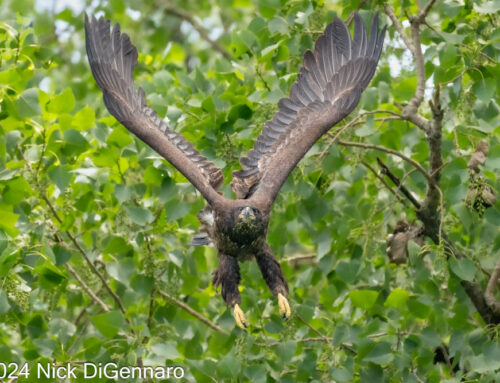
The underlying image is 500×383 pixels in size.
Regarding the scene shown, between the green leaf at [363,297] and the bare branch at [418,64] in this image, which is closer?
the green leaf at [363,297]

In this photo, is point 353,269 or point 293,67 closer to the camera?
point 353,269

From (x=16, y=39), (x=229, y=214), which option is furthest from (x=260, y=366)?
(x=16, y=39)

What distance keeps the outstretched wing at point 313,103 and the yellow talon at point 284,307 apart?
636 mm

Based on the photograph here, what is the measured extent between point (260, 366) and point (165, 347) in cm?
56

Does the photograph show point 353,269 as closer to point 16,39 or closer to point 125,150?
point 125,150

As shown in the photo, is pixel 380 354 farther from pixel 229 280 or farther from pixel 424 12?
pixel 424 12

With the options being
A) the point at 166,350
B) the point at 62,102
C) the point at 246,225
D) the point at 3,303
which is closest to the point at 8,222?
the point at 3,303

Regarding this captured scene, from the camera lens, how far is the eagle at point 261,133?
599cm

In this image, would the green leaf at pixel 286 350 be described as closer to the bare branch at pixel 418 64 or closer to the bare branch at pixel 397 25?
the bare branch at pixel 418 64

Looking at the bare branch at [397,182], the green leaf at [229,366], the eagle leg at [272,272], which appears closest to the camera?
the green leaf at [229,366]

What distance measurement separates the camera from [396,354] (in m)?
5.66

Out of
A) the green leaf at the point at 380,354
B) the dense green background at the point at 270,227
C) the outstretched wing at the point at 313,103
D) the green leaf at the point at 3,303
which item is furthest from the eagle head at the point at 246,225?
the green leaf at the point at 3,303

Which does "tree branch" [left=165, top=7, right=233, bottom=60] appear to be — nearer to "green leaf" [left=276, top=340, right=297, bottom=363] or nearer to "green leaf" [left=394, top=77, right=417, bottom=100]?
"green leaf" [left=394, top=77, right=417, bottom=100]

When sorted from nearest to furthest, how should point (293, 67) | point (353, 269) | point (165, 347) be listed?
point (165, 347)
point (353, 269)
point (293, 67)
